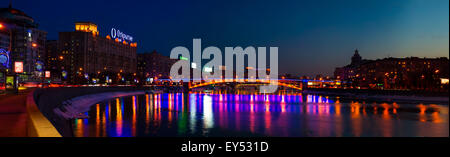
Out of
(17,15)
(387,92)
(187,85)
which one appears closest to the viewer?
(387,92)

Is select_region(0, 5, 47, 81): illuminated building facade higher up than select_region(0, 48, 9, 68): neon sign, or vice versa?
select_region(0, 5, 47, 81): illuminated building facade

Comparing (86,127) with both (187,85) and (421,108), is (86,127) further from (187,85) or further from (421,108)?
(187,85)

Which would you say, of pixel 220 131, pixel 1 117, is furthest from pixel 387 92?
pixel 1 117

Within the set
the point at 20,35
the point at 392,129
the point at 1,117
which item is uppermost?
the point at 20,35

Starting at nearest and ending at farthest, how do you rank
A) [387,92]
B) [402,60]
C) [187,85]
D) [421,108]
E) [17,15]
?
[421,108], [387,92], [402,60], [17,15], [187,85]

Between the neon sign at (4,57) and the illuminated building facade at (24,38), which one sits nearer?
the neon sign at (4,57)

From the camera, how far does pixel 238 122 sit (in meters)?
35.4

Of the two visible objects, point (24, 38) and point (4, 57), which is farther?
point (24, 38)

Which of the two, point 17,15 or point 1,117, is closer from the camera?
point 1,117

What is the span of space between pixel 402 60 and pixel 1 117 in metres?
123

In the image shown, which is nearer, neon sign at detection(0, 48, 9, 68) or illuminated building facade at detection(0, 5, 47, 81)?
neon sign at detection(0, 48, 9, 68)

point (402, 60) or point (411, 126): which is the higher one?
point (402, 60)

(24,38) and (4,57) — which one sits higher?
(24,38)

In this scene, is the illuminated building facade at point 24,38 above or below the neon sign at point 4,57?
above
